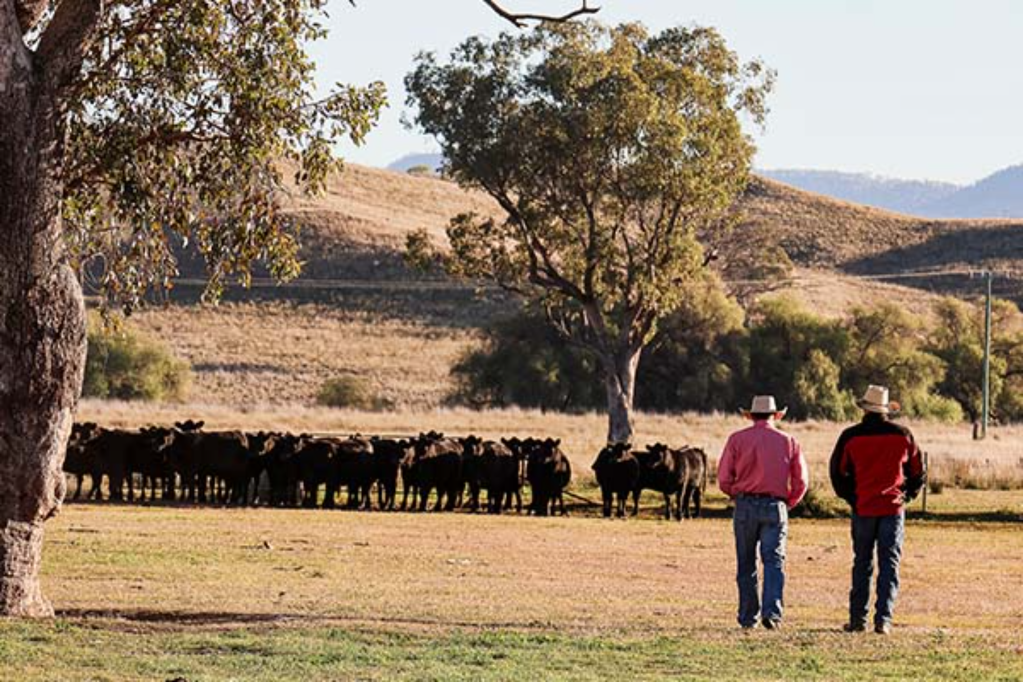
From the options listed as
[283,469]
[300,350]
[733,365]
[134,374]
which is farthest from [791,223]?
[283,469]

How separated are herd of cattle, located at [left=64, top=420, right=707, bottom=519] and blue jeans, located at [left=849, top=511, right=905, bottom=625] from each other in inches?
804

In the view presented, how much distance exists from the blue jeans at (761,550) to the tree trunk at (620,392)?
120 feet

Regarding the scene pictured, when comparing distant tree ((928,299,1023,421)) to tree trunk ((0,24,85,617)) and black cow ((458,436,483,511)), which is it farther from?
tree trunk ((0,24,85,617))

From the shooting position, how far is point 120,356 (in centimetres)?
8231

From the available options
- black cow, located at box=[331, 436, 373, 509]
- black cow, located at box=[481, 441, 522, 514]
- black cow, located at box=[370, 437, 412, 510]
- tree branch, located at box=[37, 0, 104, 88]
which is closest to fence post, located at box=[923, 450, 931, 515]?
black cow, located at box=[481, 441, 522, 514]

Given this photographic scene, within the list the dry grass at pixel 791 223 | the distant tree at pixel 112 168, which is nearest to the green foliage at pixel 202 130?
the distant tree at pixel 112 168

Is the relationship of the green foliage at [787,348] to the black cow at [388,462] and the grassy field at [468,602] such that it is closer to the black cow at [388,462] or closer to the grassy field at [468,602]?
the black cow at [388,462]

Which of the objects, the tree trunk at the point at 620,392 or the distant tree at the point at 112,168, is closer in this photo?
the distant tree at the point at 112,168

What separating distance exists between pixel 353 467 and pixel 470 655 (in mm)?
23397

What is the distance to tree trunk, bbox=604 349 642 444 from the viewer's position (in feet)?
180

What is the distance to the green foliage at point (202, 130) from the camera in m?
20.5

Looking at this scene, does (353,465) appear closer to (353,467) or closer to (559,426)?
(353,467)

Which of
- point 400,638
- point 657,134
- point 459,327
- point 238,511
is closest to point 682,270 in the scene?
point 657,134

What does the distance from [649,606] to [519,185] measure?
36634 mm
